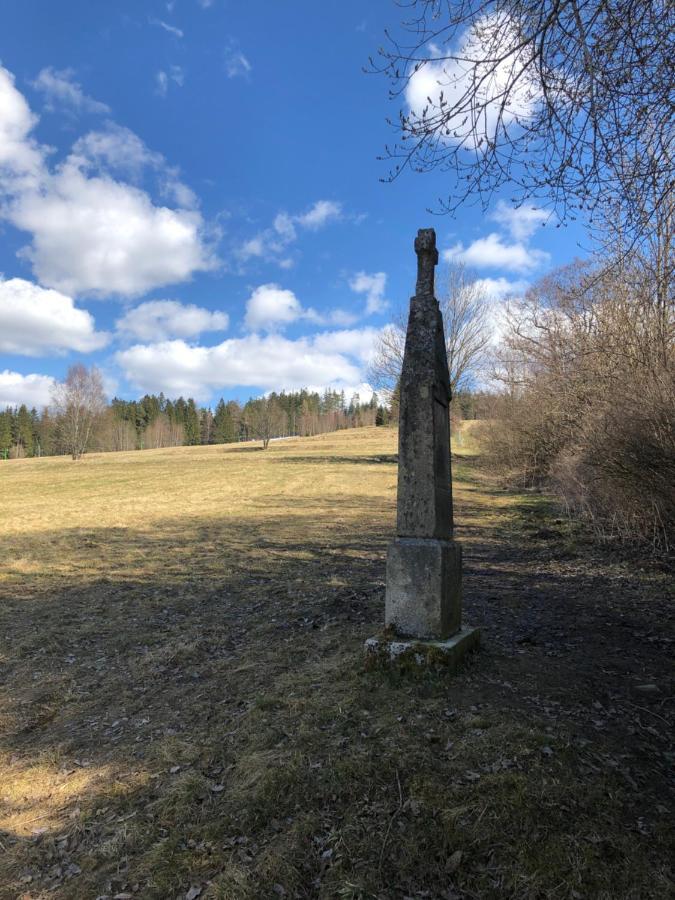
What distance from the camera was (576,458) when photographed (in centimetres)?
1142

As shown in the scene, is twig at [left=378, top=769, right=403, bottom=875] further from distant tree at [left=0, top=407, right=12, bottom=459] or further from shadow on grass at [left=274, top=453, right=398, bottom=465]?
distant tree at [left=0, top=407, right=12, bottom=459]

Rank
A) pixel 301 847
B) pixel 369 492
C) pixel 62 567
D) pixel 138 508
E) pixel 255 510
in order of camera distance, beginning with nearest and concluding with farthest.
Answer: pixel 301 847 → pixel 62 567 → pixel 255 510 → pixel 138 508 → pixel 369 492

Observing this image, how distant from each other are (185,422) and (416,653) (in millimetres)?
108941

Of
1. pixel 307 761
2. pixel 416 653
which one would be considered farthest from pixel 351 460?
pixel 307 761

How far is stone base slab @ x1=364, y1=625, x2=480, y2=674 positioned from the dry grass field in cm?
12

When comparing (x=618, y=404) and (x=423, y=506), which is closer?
(x=423, y=506)

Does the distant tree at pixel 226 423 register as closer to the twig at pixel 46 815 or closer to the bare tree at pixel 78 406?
the bare tree at pixel 78 406

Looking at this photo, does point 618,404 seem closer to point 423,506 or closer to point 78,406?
point 423,506

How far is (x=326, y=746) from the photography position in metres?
3.74

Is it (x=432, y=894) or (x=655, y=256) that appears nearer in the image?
(x=432, y=894)

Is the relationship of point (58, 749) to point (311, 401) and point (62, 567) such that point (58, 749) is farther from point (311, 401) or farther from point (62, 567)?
point (311, 401)

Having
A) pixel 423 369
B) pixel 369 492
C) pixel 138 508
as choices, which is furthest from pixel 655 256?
pixel 138 508

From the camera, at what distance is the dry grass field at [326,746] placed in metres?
2.81

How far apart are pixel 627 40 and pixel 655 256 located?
6.38 meters
